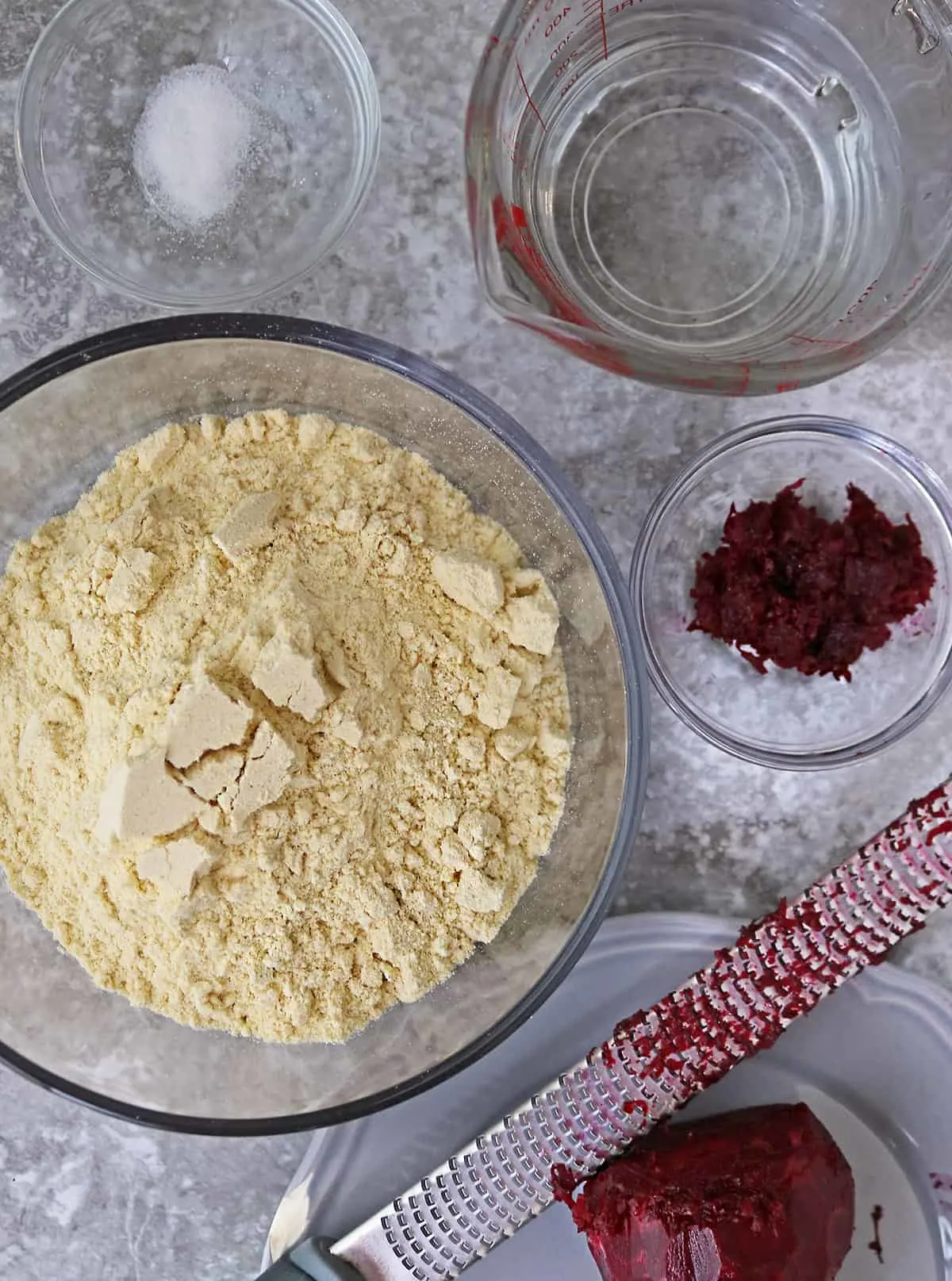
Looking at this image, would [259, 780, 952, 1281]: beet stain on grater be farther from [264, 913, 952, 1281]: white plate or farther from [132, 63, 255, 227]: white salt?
[132, 63, 255, 227]: white salt

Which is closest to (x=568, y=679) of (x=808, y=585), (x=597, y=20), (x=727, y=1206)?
(x=808, y=585)

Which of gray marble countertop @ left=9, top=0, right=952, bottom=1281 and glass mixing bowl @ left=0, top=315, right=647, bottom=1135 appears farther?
gray marble countertop @ left=9, top=0, right=952, bottom=1281

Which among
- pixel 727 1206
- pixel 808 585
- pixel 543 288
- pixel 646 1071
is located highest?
pixel 543 288

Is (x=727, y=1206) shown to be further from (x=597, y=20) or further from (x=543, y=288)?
(x=597, y=20)

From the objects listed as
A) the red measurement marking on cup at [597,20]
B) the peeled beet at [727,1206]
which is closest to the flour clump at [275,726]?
the peeled beet at [727,1206]

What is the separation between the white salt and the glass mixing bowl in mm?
241

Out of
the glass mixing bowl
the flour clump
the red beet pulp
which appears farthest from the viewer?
the red beet pulp

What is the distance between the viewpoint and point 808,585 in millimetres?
1209

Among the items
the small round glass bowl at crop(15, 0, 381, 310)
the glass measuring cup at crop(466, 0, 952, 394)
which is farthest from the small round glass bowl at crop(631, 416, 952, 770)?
the small round glass bowl at crop(15, 0, 381, 310)

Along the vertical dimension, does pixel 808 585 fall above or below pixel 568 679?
above

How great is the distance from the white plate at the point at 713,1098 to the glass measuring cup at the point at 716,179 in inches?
23.8

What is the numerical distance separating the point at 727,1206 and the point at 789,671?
0.54 m

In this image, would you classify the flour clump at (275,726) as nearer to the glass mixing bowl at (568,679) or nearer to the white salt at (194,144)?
the glass mixing bowl at (568,679)

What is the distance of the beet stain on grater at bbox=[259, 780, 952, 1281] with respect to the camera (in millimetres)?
1100
